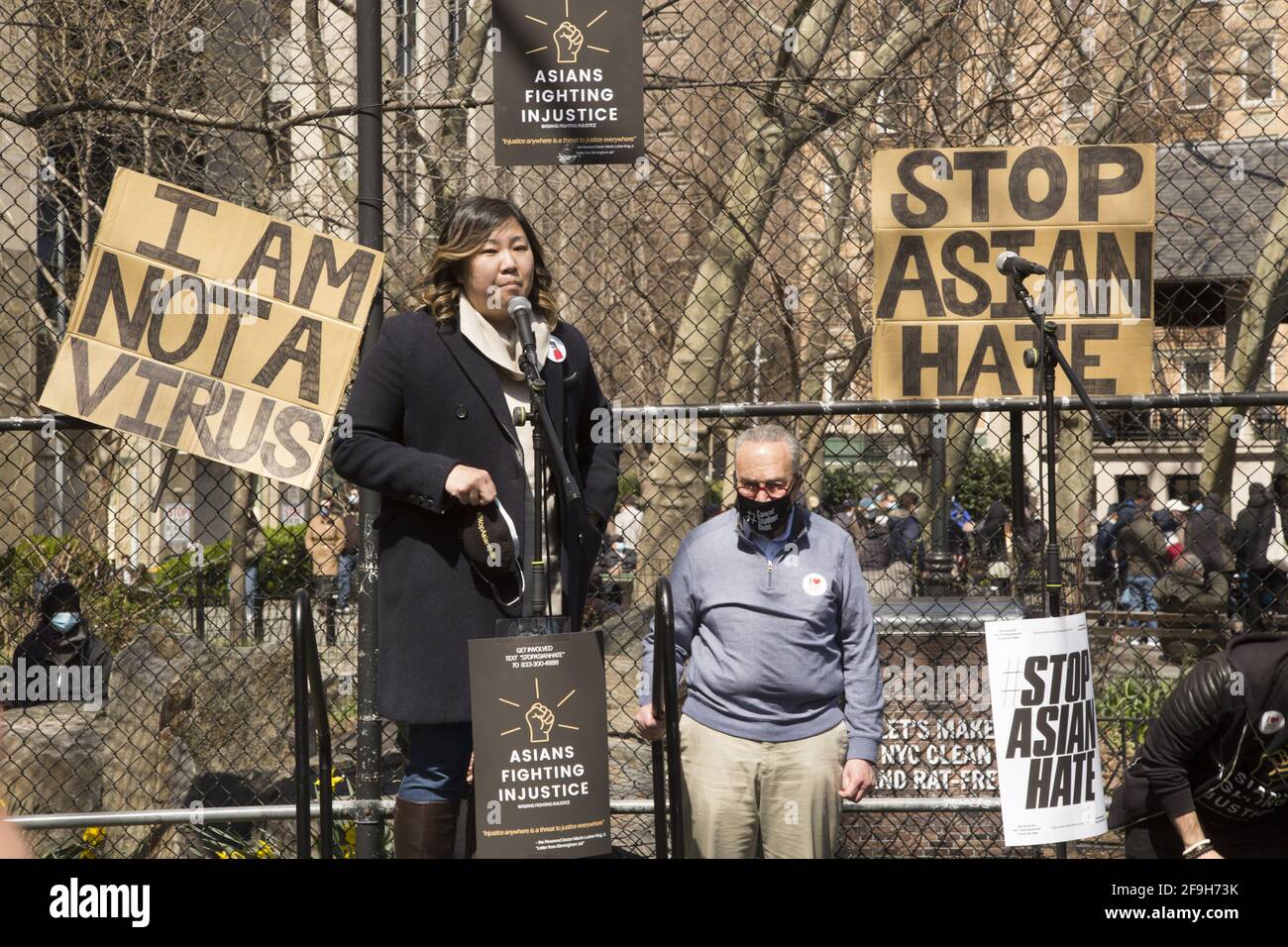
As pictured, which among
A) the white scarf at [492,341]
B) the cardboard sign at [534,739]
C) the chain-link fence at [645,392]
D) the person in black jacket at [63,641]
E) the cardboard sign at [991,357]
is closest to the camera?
the cardboard sign at [534,739]

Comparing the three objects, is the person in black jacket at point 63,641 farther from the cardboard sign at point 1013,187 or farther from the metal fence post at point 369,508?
the cardboard sign at point 1013,187

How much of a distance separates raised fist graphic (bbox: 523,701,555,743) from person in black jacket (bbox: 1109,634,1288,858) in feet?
6.39

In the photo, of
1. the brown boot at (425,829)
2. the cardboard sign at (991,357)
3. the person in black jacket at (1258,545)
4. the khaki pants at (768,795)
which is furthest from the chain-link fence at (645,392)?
the brown boot at (425,829)

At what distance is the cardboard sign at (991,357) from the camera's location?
457 centimetres

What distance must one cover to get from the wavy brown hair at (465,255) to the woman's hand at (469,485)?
54cm

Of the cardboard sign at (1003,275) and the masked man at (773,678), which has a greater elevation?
the cardboard sign at (1003,275)

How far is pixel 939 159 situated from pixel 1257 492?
370 inches

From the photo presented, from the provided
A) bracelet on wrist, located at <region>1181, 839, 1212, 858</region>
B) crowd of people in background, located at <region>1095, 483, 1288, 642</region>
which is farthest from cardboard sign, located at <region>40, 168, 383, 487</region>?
crowd of people in background, located at <region>1095, 483, 1288, 642</region>

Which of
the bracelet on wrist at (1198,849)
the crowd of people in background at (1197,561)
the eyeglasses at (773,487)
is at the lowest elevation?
the bracelet on wrist at (1198,849)

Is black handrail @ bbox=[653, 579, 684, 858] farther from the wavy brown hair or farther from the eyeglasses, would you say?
the wavy brown hair

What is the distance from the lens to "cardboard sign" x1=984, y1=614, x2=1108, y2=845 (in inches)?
152
